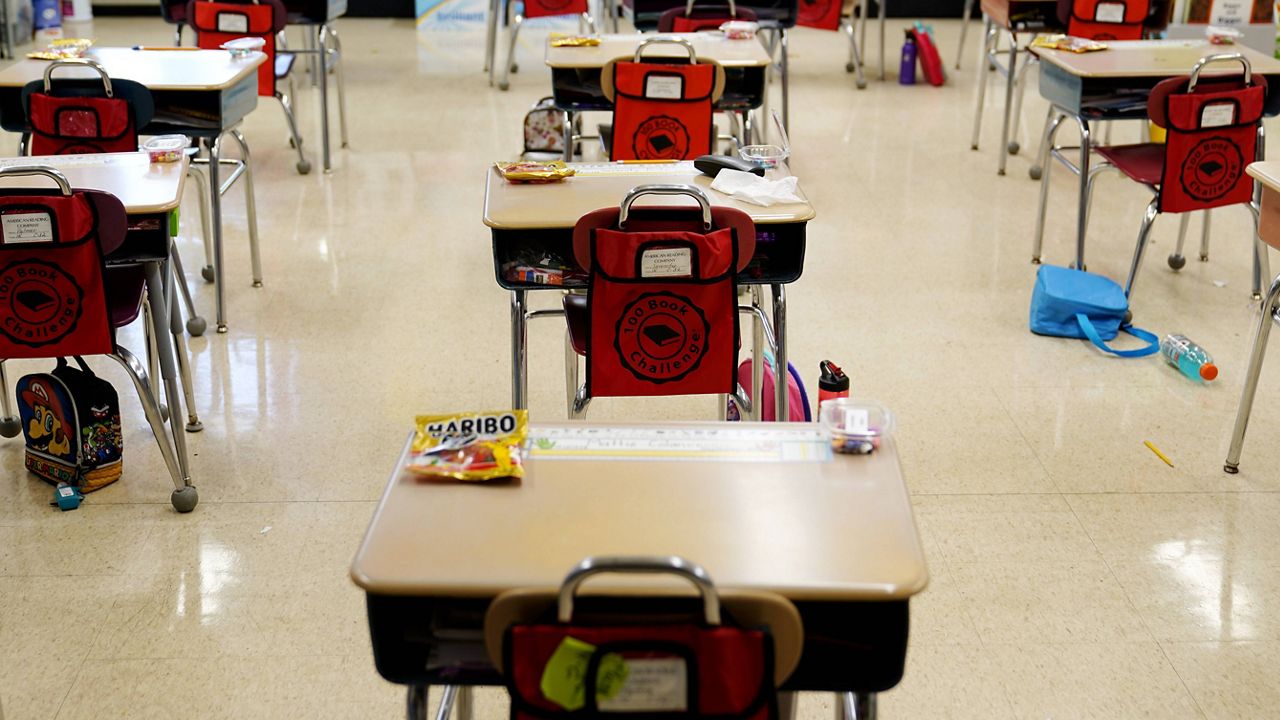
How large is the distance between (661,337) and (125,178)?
4.66 ft

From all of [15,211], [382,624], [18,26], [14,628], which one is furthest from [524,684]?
[18,26]

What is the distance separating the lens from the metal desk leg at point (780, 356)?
3002mm

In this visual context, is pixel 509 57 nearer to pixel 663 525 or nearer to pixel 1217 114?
pixel 1217 114

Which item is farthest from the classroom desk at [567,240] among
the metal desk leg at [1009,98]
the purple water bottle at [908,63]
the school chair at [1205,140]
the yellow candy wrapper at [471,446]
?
the purple water bottle at [908,63]

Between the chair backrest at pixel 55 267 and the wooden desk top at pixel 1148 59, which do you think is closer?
the chair backrest at pixel 55 267

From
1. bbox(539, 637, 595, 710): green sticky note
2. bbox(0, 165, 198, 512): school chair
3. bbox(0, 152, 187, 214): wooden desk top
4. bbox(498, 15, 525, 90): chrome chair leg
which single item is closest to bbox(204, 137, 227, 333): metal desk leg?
bbox(0, 152, 187, 214): wooden desk top

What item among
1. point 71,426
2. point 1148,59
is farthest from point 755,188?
point 1148,59

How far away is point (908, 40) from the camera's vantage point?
778 centimetres

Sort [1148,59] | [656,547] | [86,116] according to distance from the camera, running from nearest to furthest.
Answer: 1. [656,547]
2. [86,116]
3. [1148,59]

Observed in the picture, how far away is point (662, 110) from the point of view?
14.3 feet

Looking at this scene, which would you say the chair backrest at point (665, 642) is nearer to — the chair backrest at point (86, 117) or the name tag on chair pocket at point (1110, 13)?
the chair backrest at point (86, 117)

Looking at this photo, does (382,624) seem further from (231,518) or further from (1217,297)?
(1217,297)

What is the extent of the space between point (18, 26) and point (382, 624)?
8.16m

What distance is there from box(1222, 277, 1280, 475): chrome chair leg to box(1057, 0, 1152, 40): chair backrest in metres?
2.65
